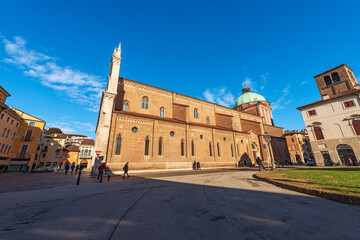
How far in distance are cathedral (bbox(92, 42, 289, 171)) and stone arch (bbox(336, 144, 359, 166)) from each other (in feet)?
33.3

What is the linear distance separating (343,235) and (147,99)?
24.7 metres

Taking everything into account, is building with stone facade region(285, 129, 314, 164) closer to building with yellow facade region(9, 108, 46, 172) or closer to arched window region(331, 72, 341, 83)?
arched window region(331, 72, 341, 83)

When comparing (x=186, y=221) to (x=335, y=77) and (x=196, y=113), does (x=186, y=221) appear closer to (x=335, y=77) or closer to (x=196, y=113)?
(x=196, y=113)

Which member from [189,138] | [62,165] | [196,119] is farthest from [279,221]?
[62,165]

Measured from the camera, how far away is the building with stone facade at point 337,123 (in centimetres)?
2247

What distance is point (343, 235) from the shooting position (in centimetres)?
246

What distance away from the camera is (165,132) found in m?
22.3

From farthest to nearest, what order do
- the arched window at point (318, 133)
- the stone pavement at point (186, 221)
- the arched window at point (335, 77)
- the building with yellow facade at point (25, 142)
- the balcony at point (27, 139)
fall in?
the arched window at point (335, 77) < the balcony at point (27, 139) < the building with yellow facade at point (25, 142) < the arched window at point (318, 133) < the stone pavement at point (186, 221)

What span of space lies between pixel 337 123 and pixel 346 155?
516 cm

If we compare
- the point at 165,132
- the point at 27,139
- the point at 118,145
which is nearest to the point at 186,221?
the point at 118,145

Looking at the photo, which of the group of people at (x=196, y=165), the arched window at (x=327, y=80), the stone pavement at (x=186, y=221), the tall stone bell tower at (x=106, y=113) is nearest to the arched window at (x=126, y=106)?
the tall stone bell tower at (x=106, y=113)

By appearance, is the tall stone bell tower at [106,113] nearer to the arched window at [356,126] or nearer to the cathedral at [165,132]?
the cathedral at [165,132]

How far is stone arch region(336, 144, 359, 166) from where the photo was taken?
22.0 metres

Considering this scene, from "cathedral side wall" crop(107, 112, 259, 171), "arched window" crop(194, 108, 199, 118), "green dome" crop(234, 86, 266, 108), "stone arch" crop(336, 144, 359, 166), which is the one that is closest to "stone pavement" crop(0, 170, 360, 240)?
"cathedral side wall" crop(107, 112, 259, 171)
